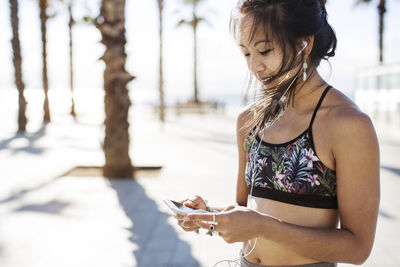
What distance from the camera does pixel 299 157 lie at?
4.28ft

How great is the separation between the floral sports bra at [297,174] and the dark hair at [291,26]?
14cm

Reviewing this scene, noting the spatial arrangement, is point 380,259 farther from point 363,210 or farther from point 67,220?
point 67,220

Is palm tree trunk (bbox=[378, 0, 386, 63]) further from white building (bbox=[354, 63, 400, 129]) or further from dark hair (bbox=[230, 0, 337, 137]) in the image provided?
dark hair (bbox=[230, 0, 337, 137])

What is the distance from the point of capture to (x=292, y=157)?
1.32 m

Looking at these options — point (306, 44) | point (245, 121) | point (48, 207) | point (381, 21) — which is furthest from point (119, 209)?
point (381, 21)

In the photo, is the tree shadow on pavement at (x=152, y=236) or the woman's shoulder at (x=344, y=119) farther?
the tree shadow on pavement at (x=152, y=236)

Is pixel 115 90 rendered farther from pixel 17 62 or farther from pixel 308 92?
pixel 17 62

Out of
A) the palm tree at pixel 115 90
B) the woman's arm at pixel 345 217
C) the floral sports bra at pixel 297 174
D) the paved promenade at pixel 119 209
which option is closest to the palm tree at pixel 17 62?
the paved promenade at pixel 119 209

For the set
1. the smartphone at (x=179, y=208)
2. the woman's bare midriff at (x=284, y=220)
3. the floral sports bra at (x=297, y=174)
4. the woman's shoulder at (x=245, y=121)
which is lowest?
the woman's bare midriff at (x=284, y=220)

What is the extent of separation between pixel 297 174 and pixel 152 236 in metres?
3.39

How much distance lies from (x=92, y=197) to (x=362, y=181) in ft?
17.8

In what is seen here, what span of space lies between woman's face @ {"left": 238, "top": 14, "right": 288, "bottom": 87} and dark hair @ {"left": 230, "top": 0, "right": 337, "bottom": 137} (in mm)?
15

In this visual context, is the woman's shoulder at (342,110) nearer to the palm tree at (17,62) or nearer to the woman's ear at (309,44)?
the woman's ear at (309,44)

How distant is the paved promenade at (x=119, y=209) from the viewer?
3.88 metres
